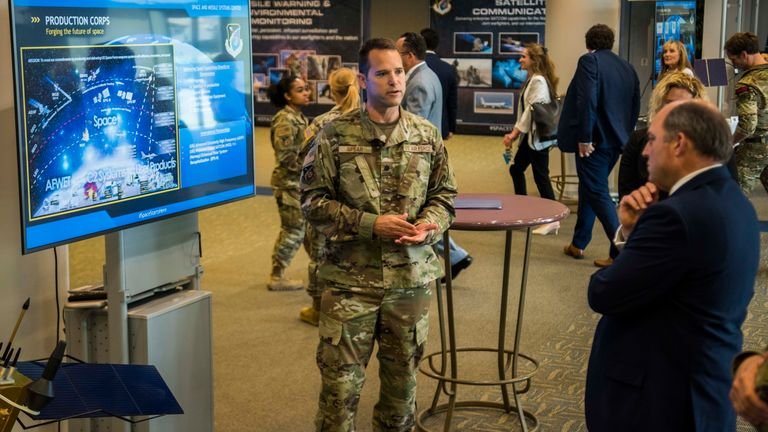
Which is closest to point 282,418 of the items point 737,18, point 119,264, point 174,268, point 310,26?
point 174,268

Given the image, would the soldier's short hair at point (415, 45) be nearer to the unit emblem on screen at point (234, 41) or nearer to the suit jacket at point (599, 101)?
the suit jacket at point (599, 101)

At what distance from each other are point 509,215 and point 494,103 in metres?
11.6

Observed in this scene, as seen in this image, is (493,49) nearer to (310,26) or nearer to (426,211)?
(310,26)

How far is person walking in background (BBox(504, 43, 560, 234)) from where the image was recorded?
8062 millimetres

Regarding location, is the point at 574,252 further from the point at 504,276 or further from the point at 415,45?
the point at 504,276

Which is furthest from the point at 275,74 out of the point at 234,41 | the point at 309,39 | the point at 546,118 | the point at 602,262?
the point at 234,41

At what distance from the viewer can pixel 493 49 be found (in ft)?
49.8

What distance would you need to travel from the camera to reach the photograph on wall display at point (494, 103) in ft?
50.0

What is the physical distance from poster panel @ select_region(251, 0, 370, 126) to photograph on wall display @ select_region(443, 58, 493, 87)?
287cm

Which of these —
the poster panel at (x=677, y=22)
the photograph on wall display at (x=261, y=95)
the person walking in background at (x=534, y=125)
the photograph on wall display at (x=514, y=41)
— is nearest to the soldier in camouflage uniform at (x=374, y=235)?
the person walking in background at (x=534, y=125)

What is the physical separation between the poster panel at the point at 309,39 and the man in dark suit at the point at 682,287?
8824mm

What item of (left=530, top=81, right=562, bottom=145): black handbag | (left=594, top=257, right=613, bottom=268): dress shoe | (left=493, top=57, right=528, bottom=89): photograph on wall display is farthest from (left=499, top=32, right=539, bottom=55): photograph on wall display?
(left=594, top=257, right=613, bottom=268): dress shoe

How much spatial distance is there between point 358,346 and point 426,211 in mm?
513

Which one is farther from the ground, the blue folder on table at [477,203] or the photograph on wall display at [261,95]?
the photograph on wall display at [261,95]
